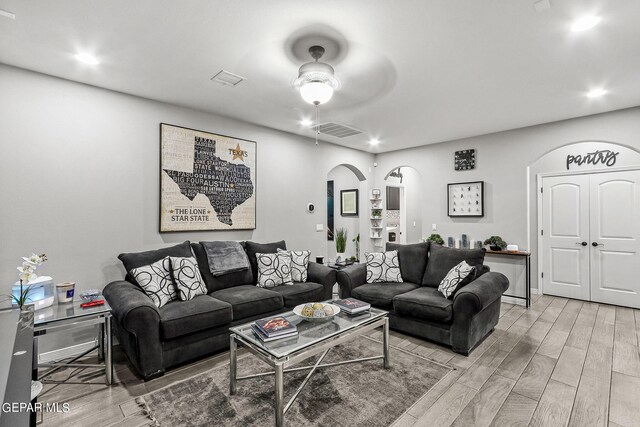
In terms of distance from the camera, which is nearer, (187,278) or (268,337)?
(268,337)

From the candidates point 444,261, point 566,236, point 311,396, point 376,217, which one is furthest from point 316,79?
point 566,236

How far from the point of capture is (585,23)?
2.23 meters

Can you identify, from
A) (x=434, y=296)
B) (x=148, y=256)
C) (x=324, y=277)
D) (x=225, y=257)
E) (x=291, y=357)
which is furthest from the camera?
(x=324, y=277)

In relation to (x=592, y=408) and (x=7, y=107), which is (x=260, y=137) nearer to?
(x=7, y=107)

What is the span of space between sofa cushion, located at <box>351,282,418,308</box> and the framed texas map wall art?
177 cm

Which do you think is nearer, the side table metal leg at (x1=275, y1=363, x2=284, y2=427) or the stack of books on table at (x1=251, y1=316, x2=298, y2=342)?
the side table metal leg at (x1=275, y1=363, x2=284, y2=427)

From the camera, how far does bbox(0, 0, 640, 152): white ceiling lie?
2.09 metres

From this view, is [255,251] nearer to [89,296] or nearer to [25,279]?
[89,296]

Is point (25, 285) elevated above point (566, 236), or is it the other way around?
point (566, 236)

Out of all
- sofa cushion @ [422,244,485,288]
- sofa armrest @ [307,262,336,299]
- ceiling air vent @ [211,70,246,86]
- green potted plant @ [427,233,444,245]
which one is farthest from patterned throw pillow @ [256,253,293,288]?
green potted plant @ [427,233,444,245]

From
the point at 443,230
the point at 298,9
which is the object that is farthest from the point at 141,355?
the point at 443,230

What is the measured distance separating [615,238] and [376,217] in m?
3.76

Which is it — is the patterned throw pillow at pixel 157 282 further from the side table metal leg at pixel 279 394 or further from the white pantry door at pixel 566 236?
the white pantry door at pixel 566 236

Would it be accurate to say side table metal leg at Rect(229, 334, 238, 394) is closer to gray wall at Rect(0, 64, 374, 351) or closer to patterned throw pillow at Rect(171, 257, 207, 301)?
patterned throw pillow at Rect(171, 257, 207, 301)
